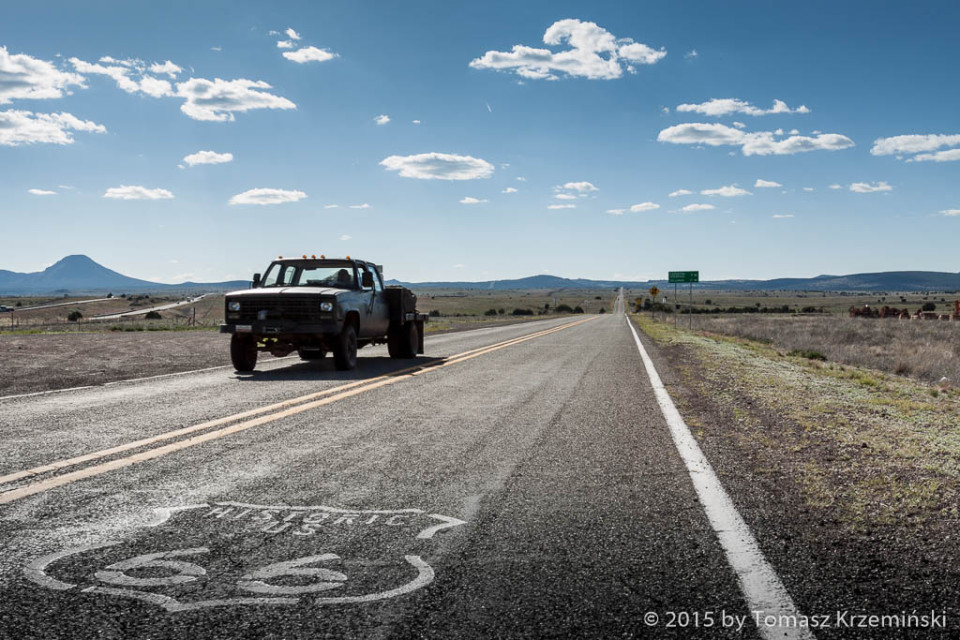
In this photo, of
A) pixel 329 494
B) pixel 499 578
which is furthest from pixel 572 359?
pixel 499 578

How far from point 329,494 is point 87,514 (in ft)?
4.48

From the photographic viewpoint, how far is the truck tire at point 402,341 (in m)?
16.8

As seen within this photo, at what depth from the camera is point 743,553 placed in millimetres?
3615

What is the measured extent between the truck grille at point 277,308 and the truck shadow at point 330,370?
991mm

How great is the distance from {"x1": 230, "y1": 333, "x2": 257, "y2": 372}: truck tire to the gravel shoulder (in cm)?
781

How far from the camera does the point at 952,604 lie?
304 cm

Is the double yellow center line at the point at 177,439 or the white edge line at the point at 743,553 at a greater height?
the double yellow center line at the point at 177,439

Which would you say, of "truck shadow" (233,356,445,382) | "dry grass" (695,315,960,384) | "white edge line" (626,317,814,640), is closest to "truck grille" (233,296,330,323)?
"truck shadow" (233,356,445,382)

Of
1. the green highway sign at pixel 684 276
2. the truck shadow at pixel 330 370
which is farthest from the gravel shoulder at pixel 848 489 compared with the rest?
the green highway sign at pixel 684 276

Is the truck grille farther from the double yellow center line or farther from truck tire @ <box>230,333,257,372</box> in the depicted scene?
the double yellow center line

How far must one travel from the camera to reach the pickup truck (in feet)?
43.4

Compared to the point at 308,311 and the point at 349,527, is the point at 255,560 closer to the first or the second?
the point at 349,527
